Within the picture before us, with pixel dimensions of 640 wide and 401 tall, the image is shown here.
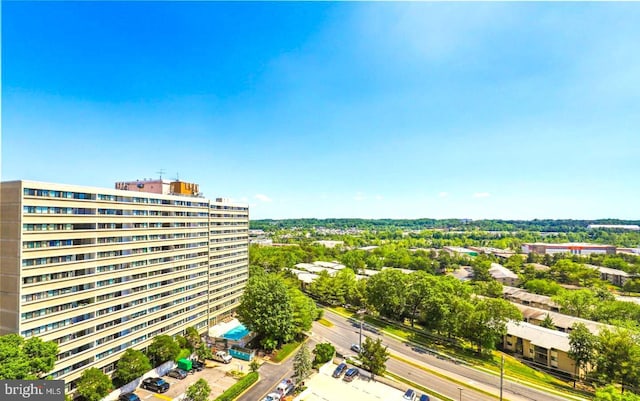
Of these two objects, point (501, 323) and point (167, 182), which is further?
point (167, 182)

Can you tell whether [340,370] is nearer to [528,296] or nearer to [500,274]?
[528,296]

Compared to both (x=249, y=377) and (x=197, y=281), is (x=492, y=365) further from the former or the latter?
(x=197, y=281)

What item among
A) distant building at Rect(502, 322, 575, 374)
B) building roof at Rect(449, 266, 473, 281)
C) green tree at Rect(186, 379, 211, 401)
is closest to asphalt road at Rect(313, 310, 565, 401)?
distant building at Rect(502, 322, 575, 374)

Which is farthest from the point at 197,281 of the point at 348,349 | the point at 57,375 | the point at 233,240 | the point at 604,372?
the point at 604,372

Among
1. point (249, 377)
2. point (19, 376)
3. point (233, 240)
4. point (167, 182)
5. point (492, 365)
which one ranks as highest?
point (167, 182)

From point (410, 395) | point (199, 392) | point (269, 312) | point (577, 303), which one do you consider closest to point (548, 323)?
point (577, 303)

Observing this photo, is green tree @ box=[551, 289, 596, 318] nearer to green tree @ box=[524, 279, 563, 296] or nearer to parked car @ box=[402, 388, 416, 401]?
green tree @ box=[524, 279, 563, 296]
